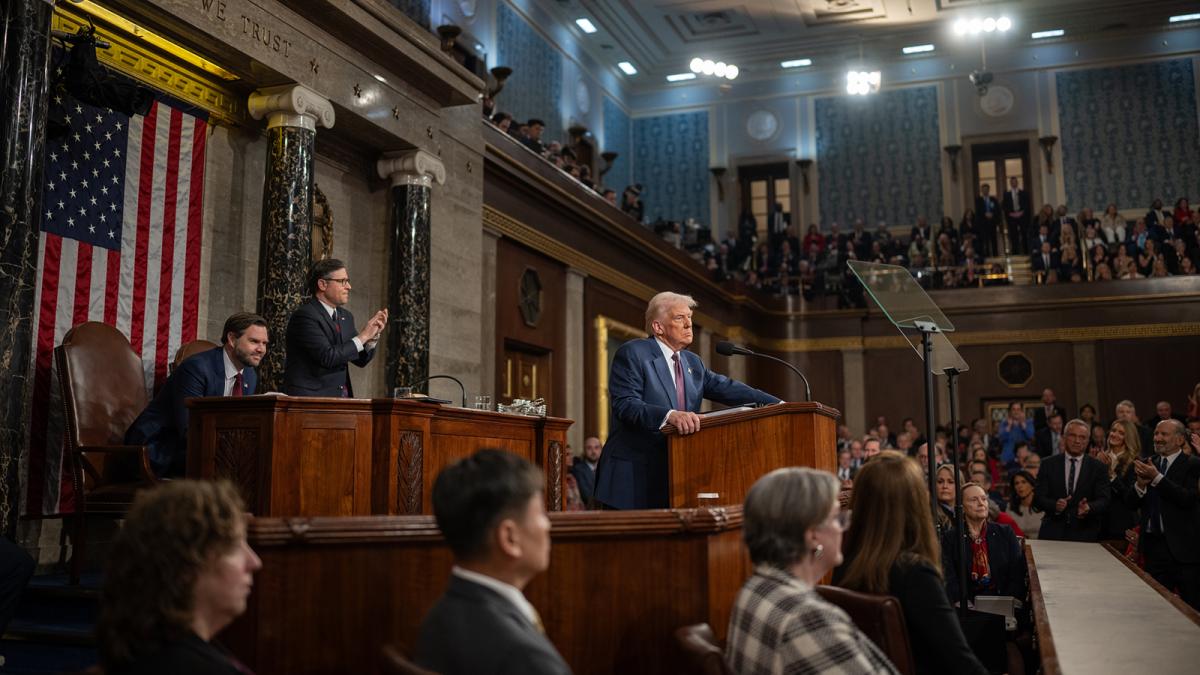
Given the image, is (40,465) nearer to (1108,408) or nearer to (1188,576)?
(1188,576)

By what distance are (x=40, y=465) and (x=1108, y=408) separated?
1562 cm

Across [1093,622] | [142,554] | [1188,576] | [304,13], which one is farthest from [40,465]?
[1188,576]

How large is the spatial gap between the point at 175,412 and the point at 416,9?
7.33 meters

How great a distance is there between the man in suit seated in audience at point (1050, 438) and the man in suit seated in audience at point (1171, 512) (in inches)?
237

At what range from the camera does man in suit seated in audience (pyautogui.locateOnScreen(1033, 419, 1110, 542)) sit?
6703mm

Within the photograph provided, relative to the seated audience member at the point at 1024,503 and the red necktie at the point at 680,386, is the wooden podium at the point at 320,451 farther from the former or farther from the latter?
the seated audience member at the point at 1024,503

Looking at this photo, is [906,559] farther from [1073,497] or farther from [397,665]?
[1073,497]

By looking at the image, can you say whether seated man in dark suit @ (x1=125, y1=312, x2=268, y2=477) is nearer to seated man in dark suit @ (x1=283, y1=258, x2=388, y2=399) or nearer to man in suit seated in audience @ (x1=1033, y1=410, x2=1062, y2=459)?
seated man in dark suit @ (x1=283, y1=258, x2=388, y2=399)

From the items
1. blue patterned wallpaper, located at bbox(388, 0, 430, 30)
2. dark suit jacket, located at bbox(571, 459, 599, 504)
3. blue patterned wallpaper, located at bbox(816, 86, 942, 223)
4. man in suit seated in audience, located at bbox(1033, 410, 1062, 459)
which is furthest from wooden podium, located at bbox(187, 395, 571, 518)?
blue patterned wallpaper, located at bbox(816, 86, 942, 223)

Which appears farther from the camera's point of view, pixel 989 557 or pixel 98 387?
pixel 98 387

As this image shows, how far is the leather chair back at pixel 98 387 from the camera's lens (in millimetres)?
5500

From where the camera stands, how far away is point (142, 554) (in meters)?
1.87

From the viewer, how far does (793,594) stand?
2258 millimetres

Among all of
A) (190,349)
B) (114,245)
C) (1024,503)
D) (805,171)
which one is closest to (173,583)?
(190,349)
